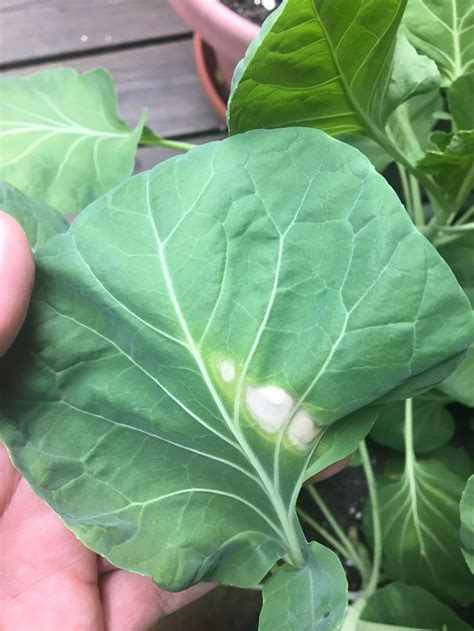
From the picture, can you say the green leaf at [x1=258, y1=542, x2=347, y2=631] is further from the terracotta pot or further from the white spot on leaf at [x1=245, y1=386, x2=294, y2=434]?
the terracotta pot

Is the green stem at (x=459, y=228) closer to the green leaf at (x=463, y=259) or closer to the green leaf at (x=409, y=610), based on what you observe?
the green leaf at (x=463, y=259)

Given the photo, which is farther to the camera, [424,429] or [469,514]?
[424,429]

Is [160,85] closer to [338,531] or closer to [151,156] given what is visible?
[151,156]

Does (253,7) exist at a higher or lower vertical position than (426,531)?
higher

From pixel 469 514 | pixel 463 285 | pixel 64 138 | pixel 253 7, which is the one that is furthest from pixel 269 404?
pixel 253 7

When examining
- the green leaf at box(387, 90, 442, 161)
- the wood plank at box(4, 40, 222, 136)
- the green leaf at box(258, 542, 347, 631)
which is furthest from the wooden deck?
the green leaf at box(258, 542, 347, 631)

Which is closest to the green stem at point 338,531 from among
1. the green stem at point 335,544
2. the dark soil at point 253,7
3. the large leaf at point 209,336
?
the green stem at point 335,544
